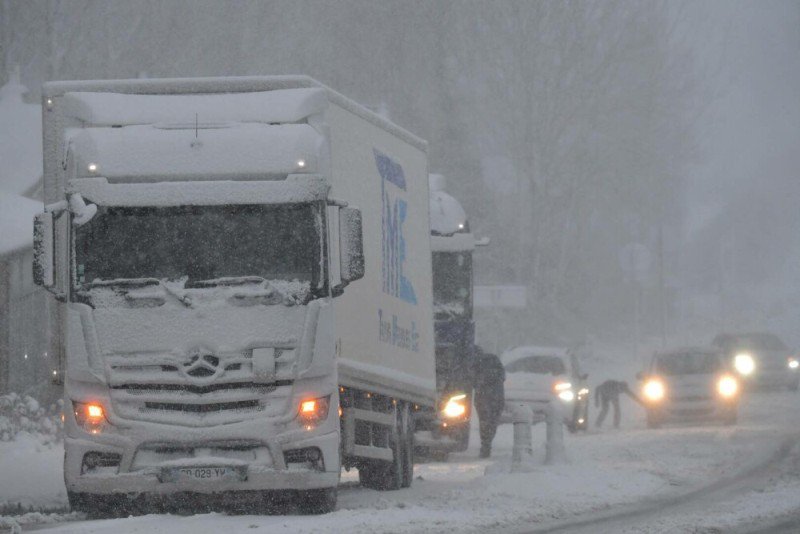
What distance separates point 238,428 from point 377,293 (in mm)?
3118

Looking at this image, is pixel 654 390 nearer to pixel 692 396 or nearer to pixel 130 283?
pixel 692 396

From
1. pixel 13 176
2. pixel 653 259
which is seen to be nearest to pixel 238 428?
pixel 13 176

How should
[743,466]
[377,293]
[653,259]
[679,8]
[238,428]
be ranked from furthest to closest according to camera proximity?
[653,259] < [679,8] < [743,466] < [377,293] < [238,428]

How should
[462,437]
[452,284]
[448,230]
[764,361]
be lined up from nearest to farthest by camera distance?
[452,284] → [448,230] → [462,437] → [764,361]

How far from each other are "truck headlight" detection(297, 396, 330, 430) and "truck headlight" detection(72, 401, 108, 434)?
5.11ft

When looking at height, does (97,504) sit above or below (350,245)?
below

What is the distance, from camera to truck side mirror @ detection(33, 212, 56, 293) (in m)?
12.6

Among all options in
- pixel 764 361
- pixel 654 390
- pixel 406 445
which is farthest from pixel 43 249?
pixel 764 361

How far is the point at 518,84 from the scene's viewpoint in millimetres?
59781

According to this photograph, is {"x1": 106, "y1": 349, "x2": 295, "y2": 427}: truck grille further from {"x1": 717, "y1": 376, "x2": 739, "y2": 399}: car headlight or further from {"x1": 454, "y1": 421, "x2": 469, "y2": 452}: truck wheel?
{"x1": 717, "y1": 376, "x2": 739, "y2": 399}: car headlight

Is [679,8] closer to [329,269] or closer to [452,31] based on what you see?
[452,31]

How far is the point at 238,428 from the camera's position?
12.8 meters

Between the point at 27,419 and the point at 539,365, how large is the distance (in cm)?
1075

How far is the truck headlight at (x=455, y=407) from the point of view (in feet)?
70.0
